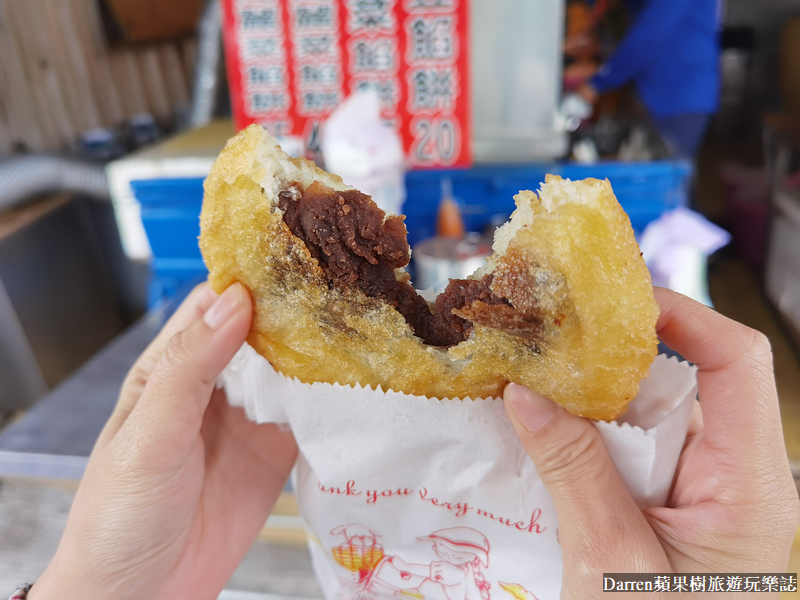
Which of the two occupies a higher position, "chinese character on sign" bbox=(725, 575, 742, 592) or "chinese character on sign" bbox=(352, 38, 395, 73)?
"chinese character on sign" bbox=(352, 38, 395, 73)

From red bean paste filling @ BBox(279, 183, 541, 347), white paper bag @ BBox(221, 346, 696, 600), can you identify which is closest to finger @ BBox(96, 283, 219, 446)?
white paper bag @ BBox(221, 346, 696, 600)

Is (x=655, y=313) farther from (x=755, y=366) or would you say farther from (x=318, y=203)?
(x=318, y=203)

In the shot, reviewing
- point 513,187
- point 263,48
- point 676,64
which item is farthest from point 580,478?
point 676,64

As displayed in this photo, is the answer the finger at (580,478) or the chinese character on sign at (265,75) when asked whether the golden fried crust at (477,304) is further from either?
the chinese character on sign at (265,75)

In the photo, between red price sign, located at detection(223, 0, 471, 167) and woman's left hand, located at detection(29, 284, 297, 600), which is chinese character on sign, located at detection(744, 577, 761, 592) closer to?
woman's left hand, located at detection(29, 284, 297, 600)

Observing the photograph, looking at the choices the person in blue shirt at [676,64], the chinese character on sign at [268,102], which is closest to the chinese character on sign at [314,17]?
the chinese character on sign at [268,102]

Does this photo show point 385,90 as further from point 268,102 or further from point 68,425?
point 68,425
